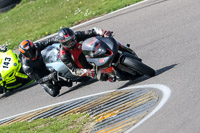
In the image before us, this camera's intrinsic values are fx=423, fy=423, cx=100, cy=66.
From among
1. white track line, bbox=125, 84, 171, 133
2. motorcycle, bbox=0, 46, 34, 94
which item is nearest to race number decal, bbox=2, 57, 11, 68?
motorcycle, bbox=0, 46, 34, 94

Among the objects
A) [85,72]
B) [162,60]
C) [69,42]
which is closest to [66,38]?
[69,42]

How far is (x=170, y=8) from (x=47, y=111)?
18.1ft

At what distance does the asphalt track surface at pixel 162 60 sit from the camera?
6.13 meters

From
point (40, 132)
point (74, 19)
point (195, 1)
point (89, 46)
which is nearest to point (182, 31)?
point (195, 1)

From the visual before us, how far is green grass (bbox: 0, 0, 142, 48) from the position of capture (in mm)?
15516

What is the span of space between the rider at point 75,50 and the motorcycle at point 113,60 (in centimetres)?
44

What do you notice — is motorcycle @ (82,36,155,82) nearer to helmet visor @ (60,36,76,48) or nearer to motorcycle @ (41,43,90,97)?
helmet visor @ (60,36,76,48)

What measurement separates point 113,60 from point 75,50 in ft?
4.53

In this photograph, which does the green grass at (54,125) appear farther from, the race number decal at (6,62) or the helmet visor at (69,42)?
the race number decal at (6,62)

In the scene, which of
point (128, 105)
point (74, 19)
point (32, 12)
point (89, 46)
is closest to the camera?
point (128, 105)

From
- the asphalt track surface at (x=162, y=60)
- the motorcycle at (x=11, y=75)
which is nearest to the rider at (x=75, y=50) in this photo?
the asphalt track surface at (x=162, y=60)

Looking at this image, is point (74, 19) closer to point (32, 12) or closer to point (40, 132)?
point (32, 12)

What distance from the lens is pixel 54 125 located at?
7.79 metres

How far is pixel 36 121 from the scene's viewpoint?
8562 mm
